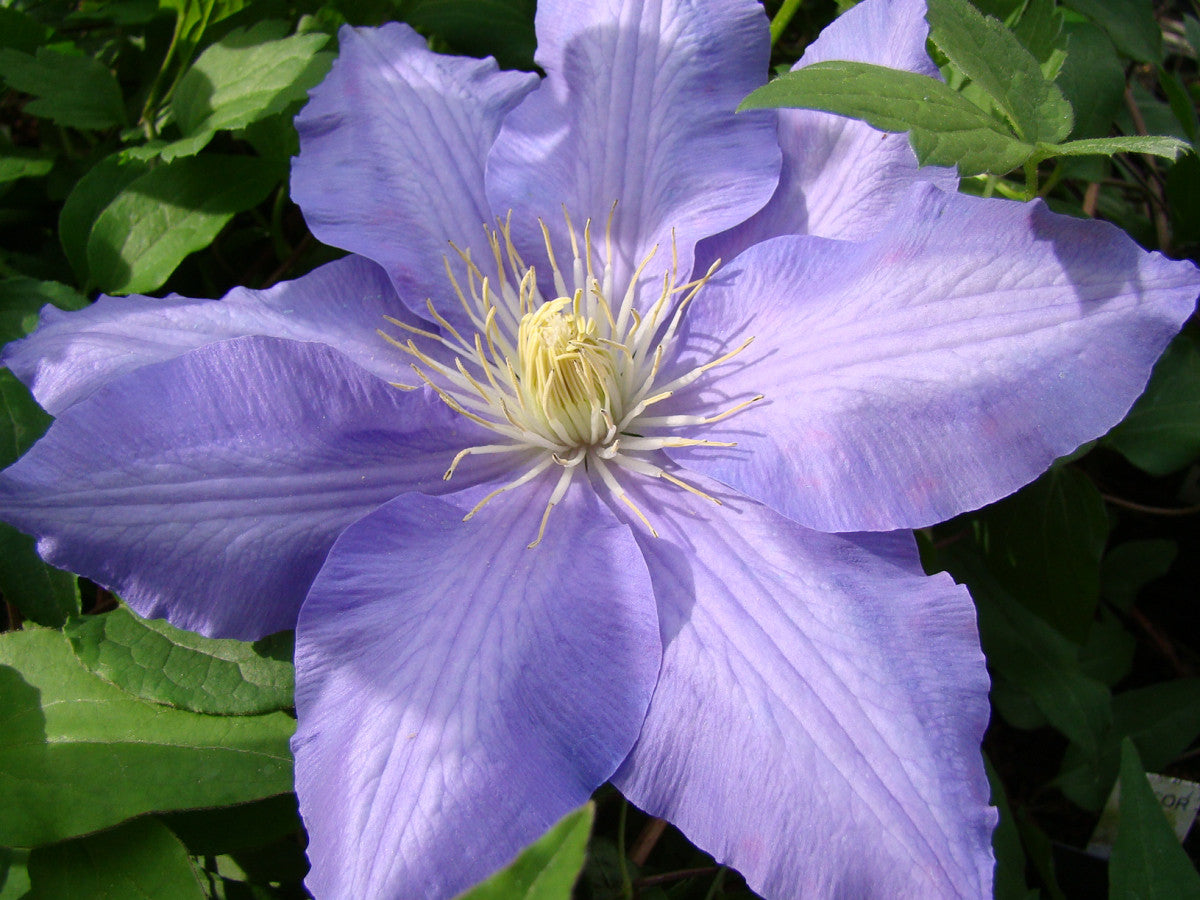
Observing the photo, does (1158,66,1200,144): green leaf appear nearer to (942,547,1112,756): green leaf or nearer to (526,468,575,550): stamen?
(942,547,1112,756): green leaf

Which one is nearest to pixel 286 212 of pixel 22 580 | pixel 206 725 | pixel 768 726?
pixel 22 580

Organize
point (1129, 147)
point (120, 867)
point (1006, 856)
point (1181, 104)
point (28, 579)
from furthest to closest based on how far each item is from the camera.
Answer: point (1181, 104) < point (1006, 856) < point (28, 579) < point (120, 867) < point (1129, 147)

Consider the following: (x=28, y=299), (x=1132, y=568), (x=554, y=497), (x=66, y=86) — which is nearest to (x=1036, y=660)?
(x=1132, y=568)

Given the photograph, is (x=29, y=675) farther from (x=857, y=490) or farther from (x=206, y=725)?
(x=857, y=490)

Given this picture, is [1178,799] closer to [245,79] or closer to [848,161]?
[848,161]

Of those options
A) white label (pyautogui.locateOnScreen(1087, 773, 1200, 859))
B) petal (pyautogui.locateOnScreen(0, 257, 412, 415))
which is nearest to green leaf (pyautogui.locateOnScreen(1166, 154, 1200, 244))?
white label (pyautogui.locateOnScreen(1087, 773, 1200, 859))
